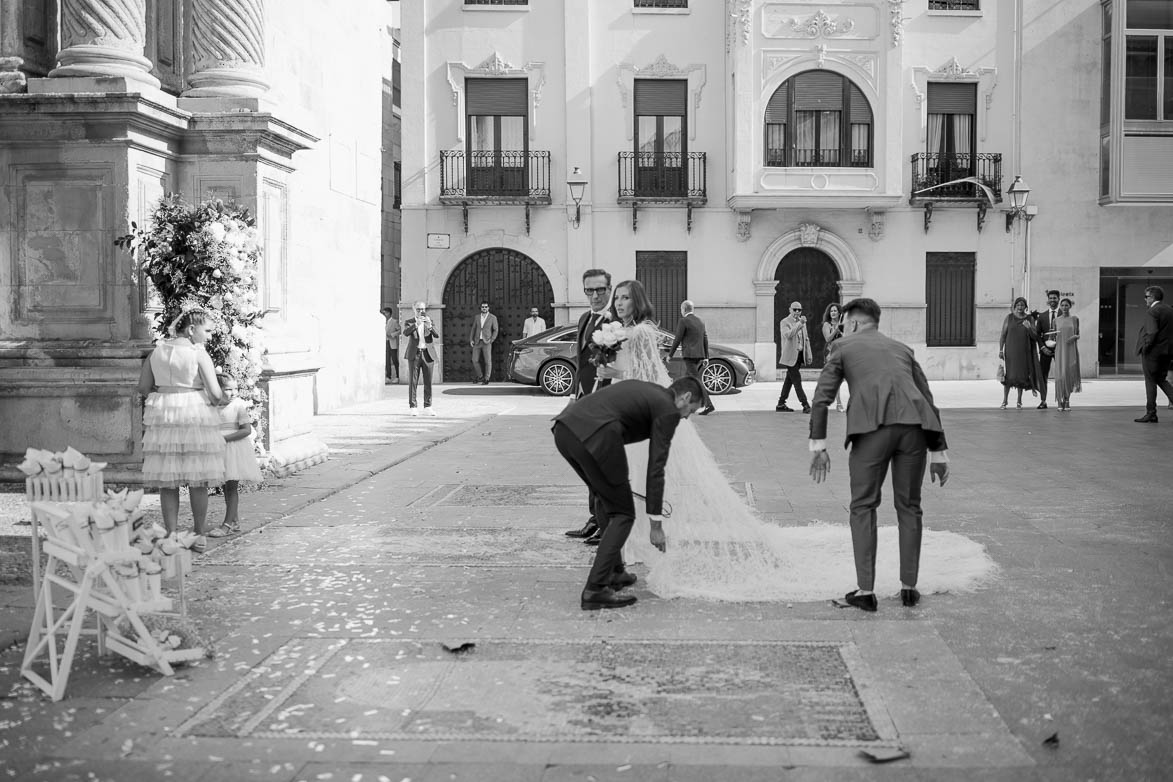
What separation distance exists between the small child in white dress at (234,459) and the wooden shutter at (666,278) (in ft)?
71.8

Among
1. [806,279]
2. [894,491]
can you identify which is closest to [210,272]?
[894,491]

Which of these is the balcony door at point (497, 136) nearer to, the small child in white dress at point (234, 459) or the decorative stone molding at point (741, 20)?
the decorative stone molding at point (741, 20)

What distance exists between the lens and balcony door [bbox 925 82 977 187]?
30.5 meters

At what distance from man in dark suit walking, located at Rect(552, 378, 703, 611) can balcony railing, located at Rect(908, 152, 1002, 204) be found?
25.1 meters

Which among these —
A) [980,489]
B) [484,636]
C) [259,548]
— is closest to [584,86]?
[980,489]

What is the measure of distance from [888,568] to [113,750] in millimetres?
4547

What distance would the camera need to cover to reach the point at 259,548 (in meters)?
8.21

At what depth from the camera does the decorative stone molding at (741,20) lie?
2912cm

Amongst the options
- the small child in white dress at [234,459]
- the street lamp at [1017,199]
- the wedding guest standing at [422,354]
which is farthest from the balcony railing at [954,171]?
the small child in white dress at [234,459]

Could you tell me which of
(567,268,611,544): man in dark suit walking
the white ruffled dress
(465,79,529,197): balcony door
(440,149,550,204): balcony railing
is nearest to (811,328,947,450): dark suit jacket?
(567,268,611,544): man in dark suit walking

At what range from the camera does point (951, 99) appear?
100ft

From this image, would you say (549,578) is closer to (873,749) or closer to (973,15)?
(873,749)

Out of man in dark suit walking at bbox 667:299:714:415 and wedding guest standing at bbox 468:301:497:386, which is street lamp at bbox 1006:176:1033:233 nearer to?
wedding guest standing at bbox 468:301:497:386

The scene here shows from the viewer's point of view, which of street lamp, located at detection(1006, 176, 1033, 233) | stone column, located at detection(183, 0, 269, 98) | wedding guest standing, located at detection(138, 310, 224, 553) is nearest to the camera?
wedding guest standing, located at detection(138, 310, 224, 553)
